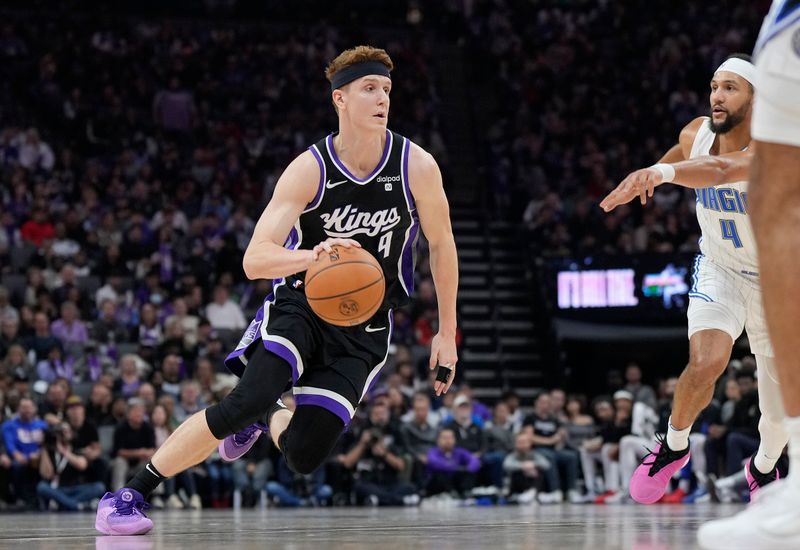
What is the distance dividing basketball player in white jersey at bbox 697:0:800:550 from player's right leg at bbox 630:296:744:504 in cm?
276

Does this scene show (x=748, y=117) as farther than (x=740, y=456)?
No

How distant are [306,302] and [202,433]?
0.77 metres

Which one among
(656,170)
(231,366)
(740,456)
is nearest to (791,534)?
(656,170)

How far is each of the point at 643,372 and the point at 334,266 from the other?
514 inches

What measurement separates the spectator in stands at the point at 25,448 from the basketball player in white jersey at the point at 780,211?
10.1 meters

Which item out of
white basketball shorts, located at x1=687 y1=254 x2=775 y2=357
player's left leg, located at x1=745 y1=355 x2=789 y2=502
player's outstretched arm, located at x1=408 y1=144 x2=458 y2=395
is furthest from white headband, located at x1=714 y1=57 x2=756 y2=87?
player's outstretched arm, located at x1=408 y1=144 x2=458 y2=395

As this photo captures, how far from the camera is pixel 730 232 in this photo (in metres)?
6.22

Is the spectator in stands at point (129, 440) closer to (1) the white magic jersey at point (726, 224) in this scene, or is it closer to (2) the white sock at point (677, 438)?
(2) the white sock at point (677, 438)

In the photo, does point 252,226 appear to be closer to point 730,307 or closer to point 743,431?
point 743,431

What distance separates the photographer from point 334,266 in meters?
5.02

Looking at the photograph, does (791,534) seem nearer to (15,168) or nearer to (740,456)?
(740,456)

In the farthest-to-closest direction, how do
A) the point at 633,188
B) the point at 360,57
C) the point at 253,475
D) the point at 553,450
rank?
1. the point at 553,450
2. the point at 253,475
3. the point at 360,57
4. the point at 633,188

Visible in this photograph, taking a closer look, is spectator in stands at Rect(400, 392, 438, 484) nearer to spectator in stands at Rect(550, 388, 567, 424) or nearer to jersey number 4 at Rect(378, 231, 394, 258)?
spectator in stands at Rect(550, 388, 567, 424)

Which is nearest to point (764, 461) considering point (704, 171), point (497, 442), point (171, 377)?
point (704, 171)
